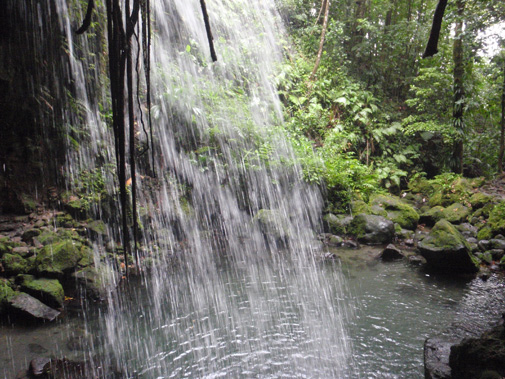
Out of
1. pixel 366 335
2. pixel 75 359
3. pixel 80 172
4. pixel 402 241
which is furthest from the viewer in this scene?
pixel 402 241

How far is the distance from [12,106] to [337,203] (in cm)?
989

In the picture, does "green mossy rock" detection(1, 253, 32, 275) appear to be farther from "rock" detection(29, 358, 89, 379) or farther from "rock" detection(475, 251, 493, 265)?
"rock" detection(475, 251, 493, 265)

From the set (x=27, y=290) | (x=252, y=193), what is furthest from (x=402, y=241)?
(x=27, y=290)

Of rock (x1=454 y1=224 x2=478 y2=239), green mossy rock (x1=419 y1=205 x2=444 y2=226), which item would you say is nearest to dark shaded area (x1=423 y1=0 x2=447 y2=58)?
rock (x1=454 y1=224 x2=478 y2=239)

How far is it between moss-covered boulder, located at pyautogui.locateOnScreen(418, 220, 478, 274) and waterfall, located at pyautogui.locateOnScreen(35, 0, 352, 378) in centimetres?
231

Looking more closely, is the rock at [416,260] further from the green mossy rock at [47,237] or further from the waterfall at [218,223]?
the green mossy rock at [47,237]

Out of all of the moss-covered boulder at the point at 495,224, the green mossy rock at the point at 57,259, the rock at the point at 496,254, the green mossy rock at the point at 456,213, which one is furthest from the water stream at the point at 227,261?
the green mossy rock at the point at 456,213

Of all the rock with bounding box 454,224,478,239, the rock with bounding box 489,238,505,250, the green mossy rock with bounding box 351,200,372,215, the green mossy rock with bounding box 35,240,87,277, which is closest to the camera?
the green mossy rock with bounding box 35,240,87,277

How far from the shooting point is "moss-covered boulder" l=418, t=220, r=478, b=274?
724 centimetres

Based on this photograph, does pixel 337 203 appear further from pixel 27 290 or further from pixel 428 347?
pixel 27 290

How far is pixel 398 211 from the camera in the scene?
10938 mm

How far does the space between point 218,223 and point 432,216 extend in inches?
286

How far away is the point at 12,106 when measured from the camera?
6629 millimetres

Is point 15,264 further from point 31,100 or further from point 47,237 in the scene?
point 31,100
